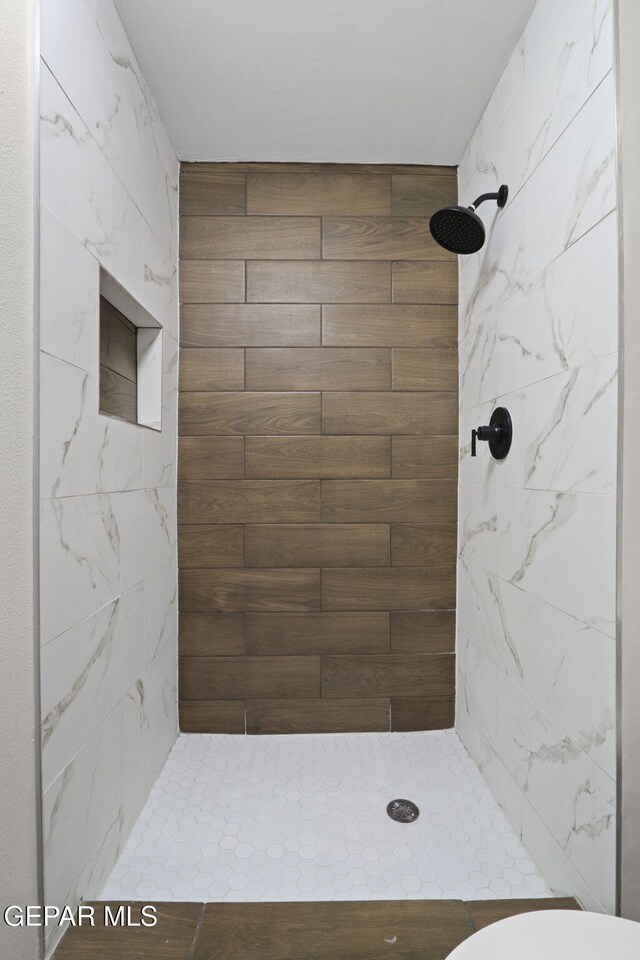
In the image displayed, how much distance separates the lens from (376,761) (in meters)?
2.03

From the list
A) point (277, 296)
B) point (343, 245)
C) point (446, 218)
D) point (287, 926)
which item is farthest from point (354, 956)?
point (343, 245)

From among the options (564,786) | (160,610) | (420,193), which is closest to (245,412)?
(160,610)

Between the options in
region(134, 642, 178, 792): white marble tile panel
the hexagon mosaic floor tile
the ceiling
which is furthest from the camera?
region(134, 642, 178, 792): white marble tile panel

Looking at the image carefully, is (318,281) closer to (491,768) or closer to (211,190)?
(211,190)

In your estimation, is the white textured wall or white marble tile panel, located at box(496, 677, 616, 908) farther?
white marble tile panel, located at box(496, 677, 616, 908)

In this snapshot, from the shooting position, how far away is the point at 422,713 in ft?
7.42

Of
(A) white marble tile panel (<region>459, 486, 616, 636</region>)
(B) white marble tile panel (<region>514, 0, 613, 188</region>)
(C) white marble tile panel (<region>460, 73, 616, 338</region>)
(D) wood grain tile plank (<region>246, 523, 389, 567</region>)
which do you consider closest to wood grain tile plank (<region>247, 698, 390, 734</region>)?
(D) wood grain tile plank (<region>246, 523, 389, 567</region>)

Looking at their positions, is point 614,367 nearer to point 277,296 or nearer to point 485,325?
point 485,325

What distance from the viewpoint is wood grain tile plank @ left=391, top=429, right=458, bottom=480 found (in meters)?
2.26

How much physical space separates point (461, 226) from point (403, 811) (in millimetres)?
1897

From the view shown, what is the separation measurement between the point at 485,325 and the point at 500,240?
29cm

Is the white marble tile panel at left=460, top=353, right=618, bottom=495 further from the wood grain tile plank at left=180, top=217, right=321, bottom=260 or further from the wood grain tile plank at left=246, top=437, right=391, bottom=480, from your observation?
the wood grain tile plank at left=180, top=217, right=321, bottom=260

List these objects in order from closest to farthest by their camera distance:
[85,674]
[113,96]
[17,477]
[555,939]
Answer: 1. [555,939]
2. [17,477]
3. [85,674]
4. [113,96]

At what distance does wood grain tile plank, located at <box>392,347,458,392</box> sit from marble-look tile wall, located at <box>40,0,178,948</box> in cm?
99
